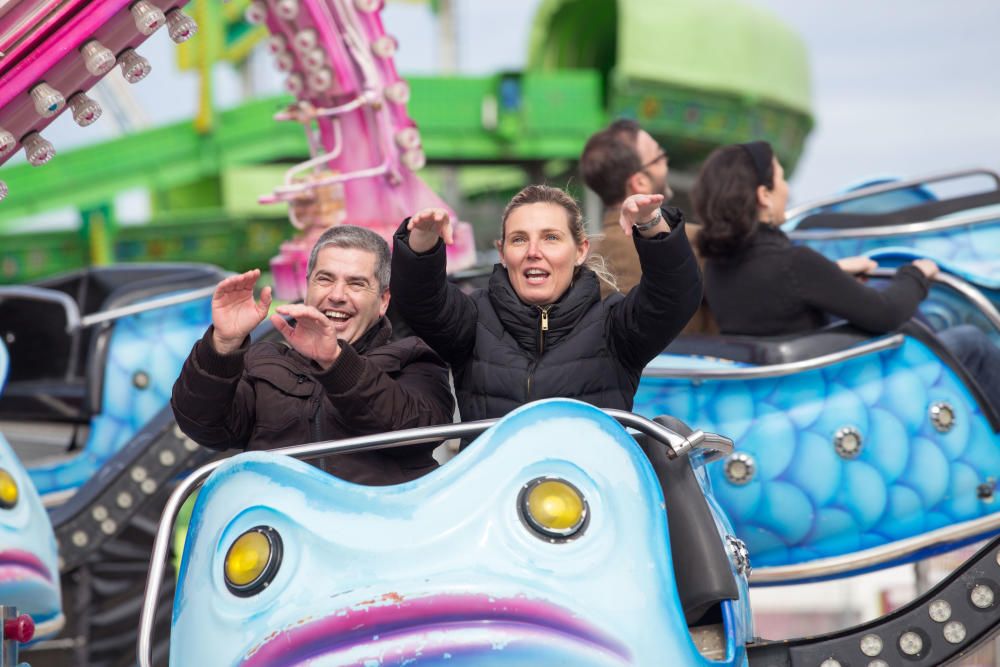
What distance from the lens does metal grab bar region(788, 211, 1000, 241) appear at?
4027 millimetres

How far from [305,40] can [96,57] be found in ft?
5.71

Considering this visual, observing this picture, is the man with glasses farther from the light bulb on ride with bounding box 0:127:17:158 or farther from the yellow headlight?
the light bulb on ride with bounding box 0:127:17:158

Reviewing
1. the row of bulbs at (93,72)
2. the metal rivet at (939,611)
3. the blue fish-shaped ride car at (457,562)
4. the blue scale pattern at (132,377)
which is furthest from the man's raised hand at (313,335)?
the blue scale pattern at (132,377)

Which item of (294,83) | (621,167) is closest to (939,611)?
(621,167)

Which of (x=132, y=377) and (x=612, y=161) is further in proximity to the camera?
(x=132, y=377)

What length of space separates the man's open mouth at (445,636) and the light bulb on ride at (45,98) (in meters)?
0.96

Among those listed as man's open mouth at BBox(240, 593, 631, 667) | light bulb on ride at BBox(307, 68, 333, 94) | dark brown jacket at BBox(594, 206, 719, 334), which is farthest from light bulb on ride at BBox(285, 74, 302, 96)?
man's open mouth at BBox(240, 593, 631, 667)

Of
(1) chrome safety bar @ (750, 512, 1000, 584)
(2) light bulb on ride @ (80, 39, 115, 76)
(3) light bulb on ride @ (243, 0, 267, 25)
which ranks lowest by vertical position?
(1) chrome safety bar @ (750, 512, 1000, 584)

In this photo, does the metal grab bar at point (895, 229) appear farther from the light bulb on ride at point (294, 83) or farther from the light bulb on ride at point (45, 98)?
the light bulb on ride at point (45, 98)

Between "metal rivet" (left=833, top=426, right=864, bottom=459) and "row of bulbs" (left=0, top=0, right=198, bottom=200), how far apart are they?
1799 millimetres

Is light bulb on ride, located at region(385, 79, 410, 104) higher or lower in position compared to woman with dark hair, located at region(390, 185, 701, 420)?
higher

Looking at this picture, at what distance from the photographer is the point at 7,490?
283 centimetres

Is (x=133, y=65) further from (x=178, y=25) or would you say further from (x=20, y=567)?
(x=20, y=567)

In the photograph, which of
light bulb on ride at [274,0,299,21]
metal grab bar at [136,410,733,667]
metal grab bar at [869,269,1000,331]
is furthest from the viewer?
light bulb on ride at [274,0,299,21]
